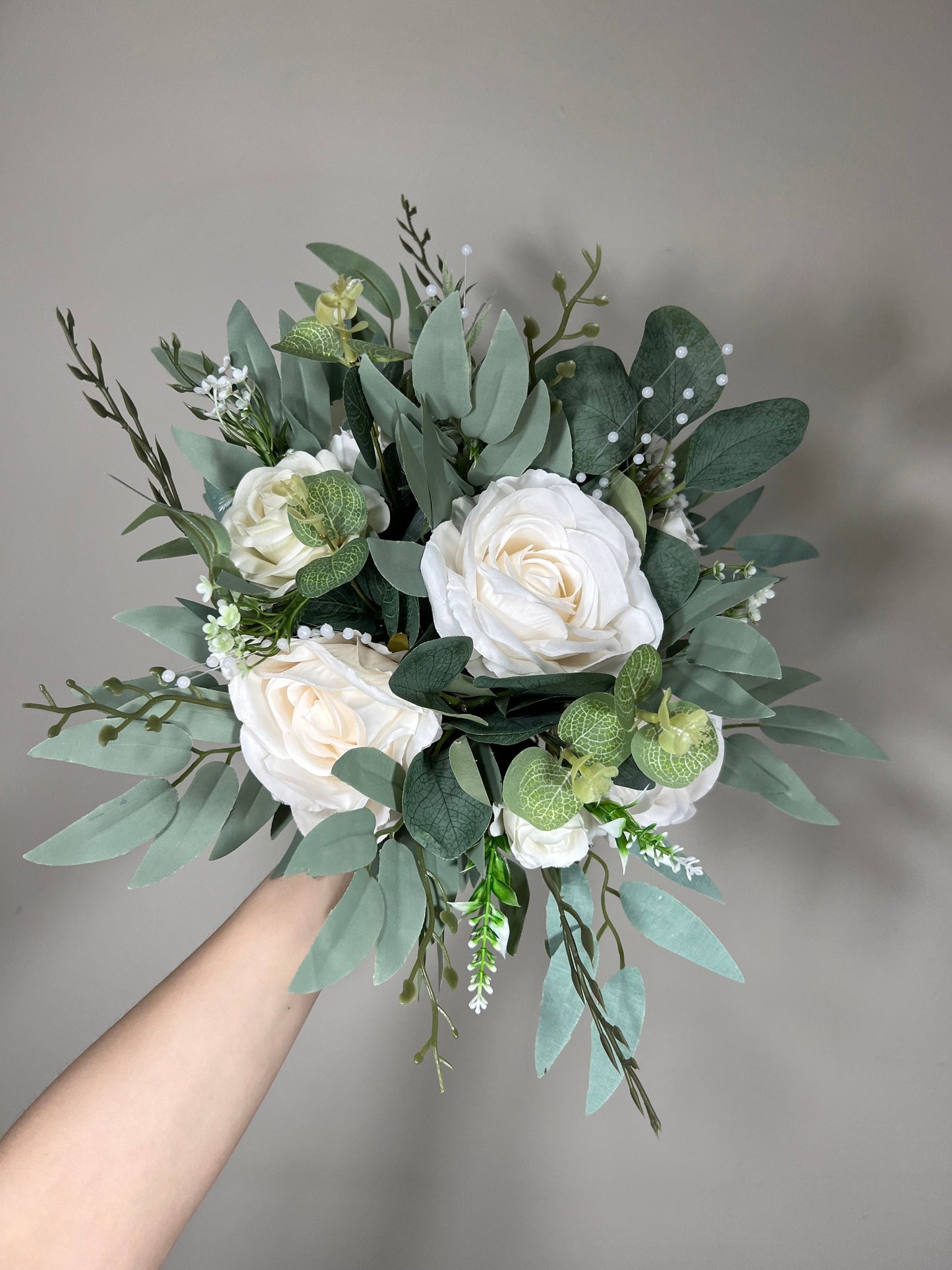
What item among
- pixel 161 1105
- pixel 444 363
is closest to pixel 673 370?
pixel 444 363

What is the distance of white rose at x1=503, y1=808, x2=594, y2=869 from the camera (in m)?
0.50

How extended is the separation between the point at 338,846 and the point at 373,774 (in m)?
0.05

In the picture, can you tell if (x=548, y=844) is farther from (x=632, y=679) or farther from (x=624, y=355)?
(x=624, y=355)

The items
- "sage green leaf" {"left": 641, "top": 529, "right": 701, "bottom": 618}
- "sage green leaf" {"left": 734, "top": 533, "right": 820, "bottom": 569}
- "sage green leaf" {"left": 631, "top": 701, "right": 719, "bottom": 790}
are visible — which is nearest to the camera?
"sage green leaf" {"left": 631, "top": 701, "right": 719, "bottom": 790}

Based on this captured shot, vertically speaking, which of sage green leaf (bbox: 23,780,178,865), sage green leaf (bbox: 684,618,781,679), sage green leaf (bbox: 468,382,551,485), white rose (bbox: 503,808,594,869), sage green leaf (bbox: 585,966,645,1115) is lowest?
sage green leaf (bbox: 585,966,645,1115)

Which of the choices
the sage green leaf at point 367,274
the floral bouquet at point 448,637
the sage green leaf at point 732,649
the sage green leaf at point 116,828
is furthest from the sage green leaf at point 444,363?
the sage green leaf at point 116,828

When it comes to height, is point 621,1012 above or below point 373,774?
below

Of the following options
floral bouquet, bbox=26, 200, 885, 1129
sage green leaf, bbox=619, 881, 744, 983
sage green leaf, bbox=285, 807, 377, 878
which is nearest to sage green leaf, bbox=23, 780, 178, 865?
floral bouquet, bbox=26, 200, 885, 1129

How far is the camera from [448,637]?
Answer: 442mm

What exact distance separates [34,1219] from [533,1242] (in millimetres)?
685

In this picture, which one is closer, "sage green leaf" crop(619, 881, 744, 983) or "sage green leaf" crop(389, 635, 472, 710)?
"sage green leaf" crop(389, 635, 472, 710)

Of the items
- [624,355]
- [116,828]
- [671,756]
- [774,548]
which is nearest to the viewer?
[671,756]

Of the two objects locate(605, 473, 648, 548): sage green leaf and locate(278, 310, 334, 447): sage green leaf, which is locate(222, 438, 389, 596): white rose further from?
locate(605, 473, 648, 548): sage green leaf

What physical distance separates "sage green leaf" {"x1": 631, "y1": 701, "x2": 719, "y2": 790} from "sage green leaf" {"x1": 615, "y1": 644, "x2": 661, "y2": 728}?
0.01 m
